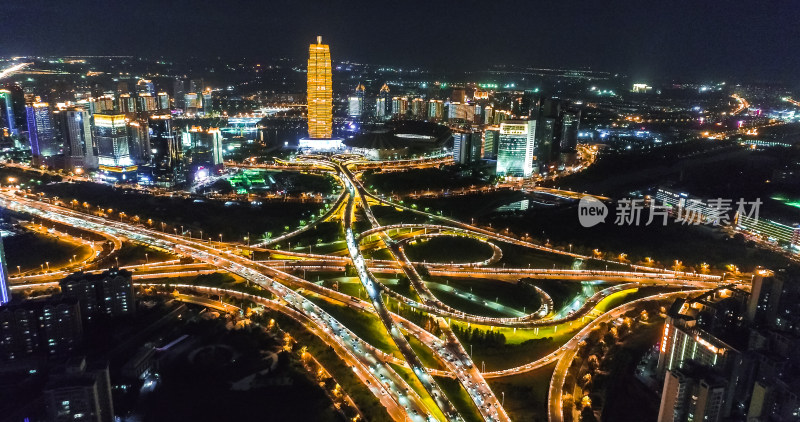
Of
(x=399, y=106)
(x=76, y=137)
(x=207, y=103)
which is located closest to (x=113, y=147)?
(x=76, y=137)

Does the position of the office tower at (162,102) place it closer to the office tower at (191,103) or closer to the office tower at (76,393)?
the office tower at (191,103)

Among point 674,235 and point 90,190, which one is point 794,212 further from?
point 90,190

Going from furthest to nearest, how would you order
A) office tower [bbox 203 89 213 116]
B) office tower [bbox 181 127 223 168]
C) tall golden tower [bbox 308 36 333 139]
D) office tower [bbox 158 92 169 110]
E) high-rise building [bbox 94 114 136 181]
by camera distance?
office tower [bbox 203 89 213 116] → office tower [bbox 158 92 169 110] → tall golden tower [bbox 308 36 333 139] → office tower [bbox 181 127 223 168] → high-rise building [bbox 94 114 136 181]

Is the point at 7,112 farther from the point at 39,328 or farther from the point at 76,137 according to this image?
the point at 39,328

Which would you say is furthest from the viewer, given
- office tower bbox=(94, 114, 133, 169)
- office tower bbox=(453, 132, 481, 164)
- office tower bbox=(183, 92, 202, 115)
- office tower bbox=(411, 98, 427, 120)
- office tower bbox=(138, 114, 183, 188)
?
office tower bbox=(411, 98, 427, 120)

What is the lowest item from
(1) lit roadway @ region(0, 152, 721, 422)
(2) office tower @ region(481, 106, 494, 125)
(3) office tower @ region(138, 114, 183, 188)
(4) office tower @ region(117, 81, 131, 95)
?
(1) lit roadway @ region(0, 152, 721, 422)

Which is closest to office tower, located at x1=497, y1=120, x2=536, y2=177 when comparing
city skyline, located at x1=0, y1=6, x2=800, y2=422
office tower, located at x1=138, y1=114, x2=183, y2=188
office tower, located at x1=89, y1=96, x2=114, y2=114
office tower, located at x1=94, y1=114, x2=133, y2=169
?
city skyline, located at x1=0, y1=6, x2=800, y2=422

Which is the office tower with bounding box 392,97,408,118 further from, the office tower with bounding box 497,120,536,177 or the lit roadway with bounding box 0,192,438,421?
the lit roadway with bounding box 0,192,438,421

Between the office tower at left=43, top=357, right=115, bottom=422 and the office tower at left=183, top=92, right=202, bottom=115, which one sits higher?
the office tower at left=183, top=92, right=202, bottom=115
